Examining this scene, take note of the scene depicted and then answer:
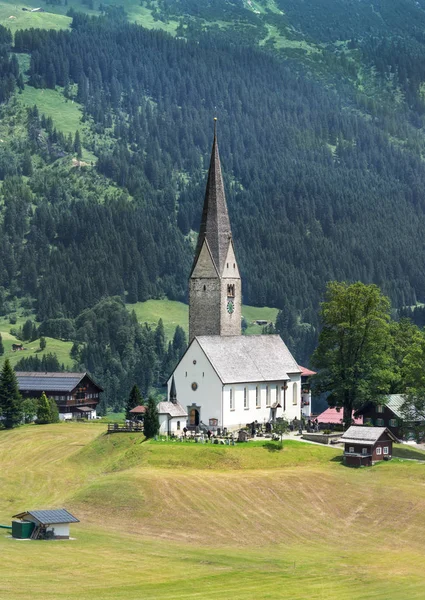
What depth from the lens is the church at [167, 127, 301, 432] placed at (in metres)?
138

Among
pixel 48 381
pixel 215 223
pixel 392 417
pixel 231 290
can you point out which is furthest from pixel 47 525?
pixel 48 381

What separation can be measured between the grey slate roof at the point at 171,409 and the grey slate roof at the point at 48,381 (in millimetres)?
56343

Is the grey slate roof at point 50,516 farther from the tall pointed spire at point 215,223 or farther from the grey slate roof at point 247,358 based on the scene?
the tall pointed spire at point 215,223

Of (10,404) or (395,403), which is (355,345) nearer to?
(395,403)

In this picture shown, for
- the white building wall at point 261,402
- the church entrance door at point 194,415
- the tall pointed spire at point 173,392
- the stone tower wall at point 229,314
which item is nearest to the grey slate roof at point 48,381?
the stone tower wall at point 229,314

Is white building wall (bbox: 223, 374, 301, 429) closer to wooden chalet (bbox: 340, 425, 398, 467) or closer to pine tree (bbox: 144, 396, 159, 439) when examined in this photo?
pine tree (bbox: 144, 396, 159, 439)

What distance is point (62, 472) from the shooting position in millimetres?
126750

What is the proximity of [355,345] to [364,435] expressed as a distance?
648 inches

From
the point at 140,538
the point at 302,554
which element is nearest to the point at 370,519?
the point at 302,554

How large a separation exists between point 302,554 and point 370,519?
1265cm

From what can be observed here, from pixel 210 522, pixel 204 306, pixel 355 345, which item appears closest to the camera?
pixel 210 522

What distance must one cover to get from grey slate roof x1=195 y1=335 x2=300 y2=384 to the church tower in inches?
151

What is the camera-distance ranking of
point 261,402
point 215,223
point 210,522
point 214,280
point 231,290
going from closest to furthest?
point 210,522
point 261,402
point 214,280
point 231,290
point 215,223

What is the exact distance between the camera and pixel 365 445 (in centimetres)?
12675
